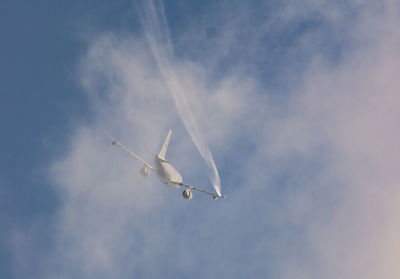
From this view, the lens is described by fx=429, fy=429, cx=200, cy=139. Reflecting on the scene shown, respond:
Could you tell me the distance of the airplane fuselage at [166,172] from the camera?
340 feet

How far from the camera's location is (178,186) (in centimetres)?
10844

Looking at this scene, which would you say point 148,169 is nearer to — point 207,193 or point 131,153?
point 131,153

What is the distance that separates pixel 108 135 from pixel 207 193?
2847 cm

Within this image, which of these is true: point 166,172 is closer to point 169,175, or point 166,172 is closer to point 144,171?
point 169,175

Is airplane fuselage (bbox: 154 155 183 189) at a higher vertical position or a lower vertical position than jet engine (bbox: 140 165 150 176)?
lower

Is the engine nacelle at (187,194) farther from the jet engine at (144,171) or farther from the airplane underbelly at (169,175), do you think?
the jet engine at (144,171)

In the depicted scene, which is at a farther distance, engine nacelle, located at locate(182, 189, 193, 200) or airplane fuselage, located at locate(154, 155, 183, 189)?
engine nacelle, located at locate(182, 189, 193, 200)

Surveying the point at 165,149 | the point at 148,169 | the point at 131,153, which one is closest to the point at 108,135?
the point at 131,153

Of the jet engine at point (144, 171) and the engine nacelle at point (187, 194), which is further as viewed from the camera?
the jet engine at point (144, 171)

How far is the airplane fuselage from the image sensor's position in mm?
103750

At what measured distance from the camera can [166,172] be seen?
10362 centimetres

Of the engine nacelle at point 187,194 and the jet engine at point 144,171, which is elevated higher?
the jet engine at point 144,171

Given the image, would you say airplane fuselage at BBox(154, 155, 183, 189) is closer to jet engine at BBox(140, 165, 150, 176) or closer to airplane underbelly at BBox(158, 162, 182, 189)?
airplane underbelly at BBox(158, 162, 182, 189)

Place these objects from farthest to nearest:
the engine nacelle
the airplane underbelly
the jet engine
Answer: the jet engine
the engine nacelle
the airplane underbelly
